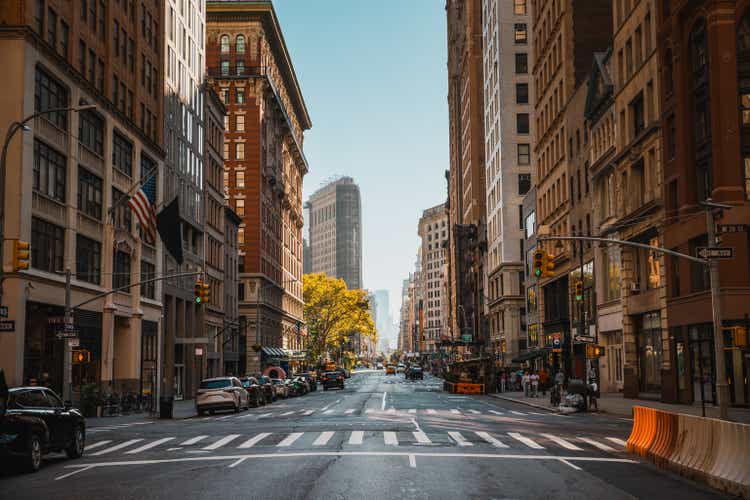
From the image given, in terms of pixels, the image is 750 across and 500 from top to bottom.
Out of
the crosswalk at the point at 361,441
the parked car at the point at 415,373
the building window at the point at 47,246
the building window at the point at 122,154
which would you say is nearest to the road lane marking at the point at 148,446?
the crosswalk at the point at 361,441

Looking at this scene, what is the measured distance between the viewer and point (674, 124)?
45656 mm

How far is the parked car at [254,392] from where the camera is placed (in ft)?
171

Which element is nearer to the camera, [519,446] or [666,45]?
[519,446]

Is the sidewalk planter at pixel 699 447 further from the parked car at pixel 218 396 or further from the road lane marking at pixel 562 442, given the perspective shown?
the parked car at pixel 218 396

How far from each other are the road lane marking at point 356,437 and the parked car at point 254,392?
79.3ft

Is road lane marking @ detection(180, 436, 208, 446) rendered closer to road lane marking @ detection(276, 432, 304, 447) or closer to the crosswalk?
the crosswalk

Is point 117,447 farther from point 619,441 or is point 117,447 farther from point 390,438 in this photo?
point 619,441

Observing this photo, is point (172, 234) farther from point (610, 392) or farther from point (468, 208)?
point (468, 208)

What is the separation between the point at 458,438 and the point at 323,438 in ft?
12.8

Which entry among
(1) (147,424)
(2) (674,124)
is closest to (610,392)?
(2) (674,124)

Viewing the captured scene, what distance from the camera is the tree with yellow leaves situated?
13688cm

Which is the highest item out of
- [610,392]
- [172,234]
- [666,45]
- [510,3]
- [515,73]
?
[510,3]

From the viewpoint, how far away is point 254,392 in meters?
52.8

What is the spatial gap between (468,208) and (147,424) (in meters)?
107
